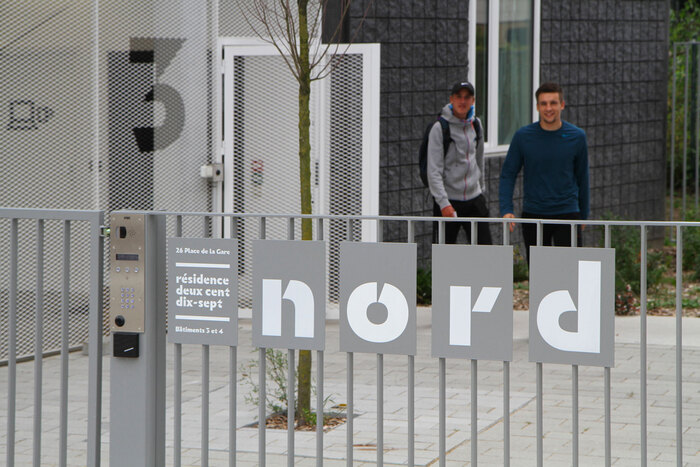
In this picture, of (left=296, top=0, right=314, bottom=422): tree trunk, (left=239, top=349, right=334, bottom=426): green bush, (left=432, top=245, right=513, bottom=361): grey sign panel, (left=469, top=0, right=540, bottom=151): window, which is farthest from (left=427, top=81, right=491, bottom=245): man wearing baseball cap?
(left=432, top=245, right=513, bottom=361): grey sign panel

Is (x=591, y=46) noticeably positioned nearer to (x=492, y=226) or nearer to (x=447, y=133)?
(x=492, y=226)

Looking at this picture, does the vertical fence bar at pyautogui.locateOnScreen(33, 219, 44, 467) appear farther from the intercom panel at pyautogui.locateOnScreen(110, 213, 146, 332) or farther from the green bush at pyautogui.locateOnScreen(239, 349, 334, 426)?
the green bush at pyautogui.locateOnScreen(239, 349, 334, 426)

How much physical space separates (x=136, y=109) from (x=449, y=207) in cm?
247

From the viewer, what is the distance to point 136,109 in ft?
29.6

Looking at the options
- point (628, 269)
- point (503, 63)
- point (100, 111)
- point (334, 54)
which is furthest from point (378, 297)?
point (503, 63)

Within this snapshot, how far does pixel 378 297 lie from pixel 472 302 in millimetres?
367

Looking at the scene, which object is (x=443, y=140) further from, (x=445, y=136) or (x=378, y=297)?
(x=378, y=297)

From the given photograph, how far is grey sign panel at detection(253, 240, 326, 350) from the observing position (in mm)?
4676

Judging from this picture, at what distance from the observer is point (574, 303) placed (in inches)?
172

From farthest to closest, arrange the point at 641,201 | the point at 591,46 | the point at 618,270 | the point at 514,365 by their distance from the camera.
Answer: the point at 641,201, the point at 591,46, the point at 618,270, the point at 514,365

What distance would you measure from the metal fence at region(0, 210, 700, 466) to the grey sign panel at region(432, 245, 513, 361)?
70mm

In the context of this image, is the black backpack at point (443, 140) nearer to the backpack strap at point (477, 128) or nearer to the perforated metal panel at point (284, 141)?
the backpack strap at point (477, 128)

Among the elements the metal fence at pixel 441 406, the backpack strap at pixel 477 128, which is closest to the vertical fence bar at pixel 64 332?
the metal fence at pixel 441 406

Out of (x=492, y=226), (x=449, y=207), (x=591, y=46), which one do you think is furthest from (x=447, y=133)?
(x=591, y=46)
